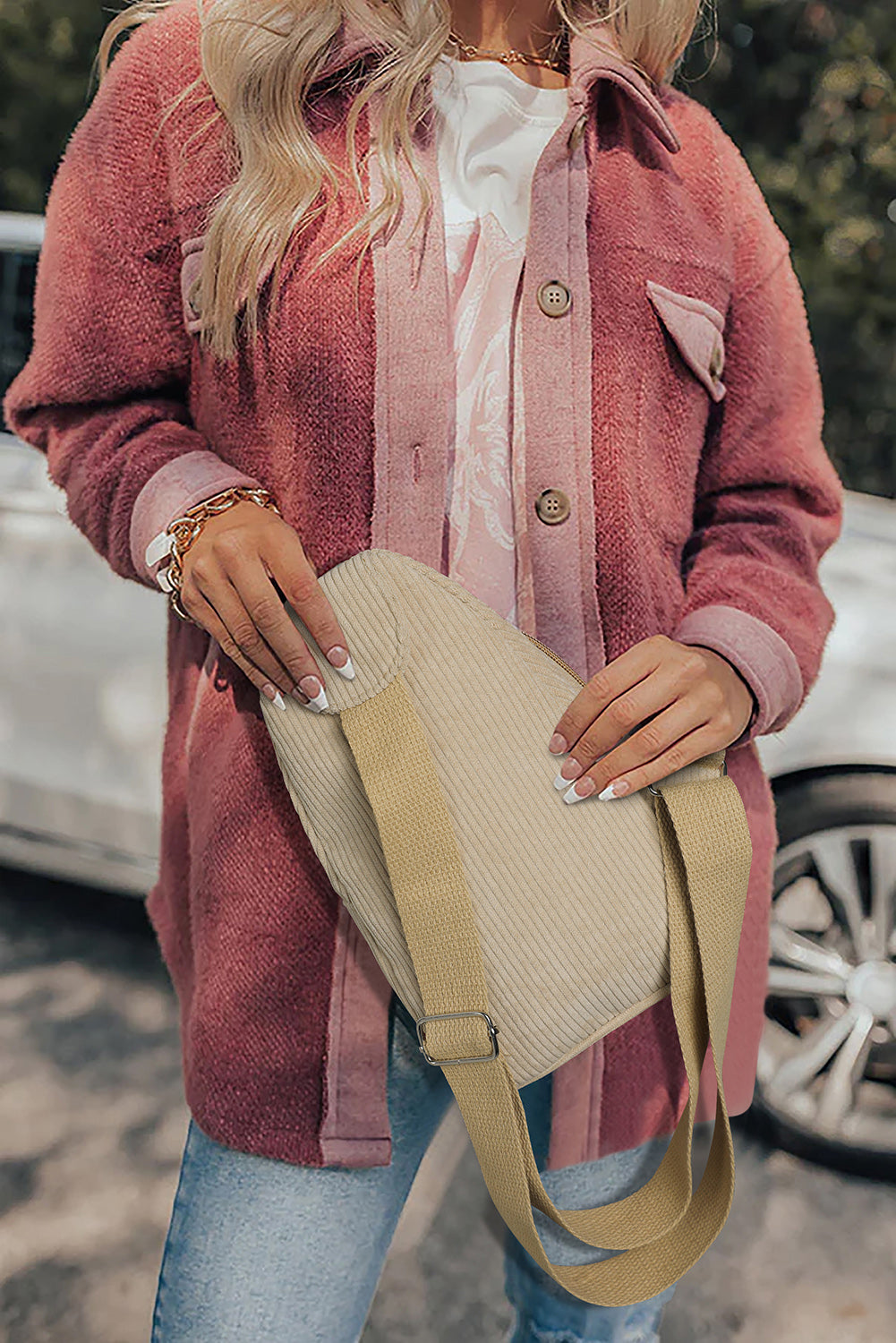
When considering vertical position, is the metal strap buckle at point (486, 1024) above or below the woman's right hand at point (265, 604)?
below

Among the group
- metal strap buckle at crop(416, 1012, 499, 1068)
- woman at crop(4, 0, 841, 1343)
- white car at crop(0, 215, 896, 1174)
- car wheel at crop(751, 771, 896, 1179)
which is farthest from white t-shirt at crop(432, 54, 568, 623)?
car wheel at crop(751, 771, 896, 1179)

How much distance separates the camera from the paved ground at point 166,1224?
212cm

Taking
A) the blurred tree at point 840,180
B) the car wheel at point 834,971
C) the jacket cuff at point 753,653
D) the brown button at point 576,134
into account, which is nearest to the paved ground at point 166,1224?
the car wheel at point 834,971

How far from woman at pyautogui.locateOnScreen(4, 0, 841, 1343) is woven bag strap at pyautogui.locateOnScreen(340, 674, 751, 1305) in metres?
0.06

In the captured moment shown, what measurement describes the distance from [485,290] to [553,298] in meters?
0.06

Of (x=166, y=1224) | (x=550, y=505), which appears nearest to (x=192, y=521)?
(x=550, y=505)

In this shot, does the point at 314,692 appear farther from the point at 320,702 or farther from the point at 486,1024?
the point at 486,1024

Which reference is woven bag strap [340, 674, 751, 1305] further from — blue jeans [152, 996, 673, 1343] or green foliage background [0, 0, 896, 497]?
green foliage background [0, 0, 896, 497]

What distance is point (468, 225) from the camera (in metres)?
1.15

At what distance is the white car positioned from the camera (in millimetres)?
2426

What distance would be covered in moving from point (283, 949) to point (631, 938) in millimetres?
311

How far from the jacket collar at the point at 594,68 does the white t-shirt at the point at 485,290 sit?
5cm

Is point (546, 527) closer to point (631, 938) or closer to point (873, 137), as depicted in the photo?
point (631, 938)

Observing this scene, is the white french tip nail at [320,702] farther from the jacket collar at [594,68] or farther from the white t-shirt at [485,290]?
the jacket collar at [594,68]
